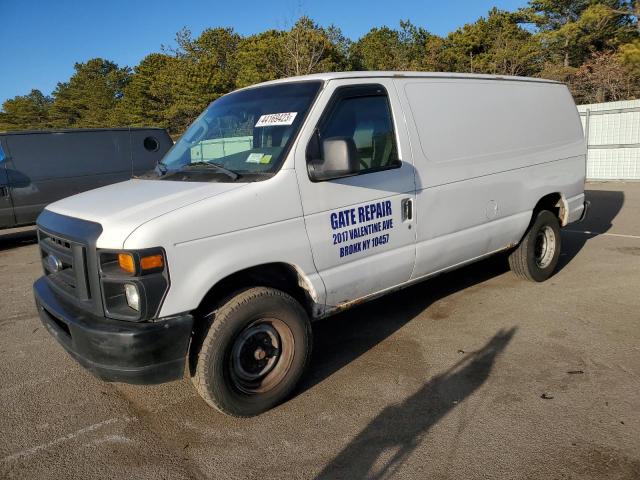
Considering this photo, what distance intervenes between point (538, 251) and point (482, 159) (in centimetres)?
182

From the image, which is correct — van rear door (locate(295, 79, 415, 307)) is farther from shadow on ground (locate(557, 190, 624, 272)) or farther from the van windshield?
shadow on ground (locate(557, 190, 624, 272))

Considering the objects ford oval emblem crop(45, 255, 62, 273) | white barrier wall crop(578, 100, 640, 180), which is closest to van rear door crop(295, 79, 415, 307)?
ford oval emblem crop(45, 255, 62, 273)

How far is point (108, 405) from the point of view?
353cm

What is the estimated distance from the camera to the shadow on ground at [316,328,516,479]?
8.98ft

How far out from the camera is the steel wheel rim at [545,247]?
5.69 meters

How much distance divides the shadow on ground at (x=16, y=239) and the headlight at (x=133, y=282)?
28.4 ft

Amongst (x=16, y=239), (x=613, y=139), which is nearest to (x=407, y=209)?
(x=16, y=239)

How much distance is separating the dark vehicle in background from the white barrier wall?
12.3m

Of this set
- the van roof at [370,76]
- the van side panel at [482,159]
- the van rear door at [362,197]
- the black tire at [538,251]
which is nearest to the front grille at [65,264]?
the van rear door at [362,197]

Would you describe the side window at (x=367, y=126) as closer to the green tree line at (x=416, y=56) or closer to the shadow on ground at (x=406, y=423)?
the shadow on ground at (x=406, y=423)

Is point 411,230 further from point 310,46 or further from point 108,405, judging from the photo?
point 310,46

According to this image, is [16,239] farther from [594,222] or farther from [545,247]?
[594,222]

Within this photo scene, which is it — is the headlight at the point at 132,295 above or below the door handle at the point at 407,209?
below

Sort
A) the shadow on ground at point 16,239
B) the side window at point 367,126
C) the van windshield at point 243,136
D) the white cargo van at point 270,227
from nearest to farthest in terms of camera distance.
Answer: the white cargo van at point 270,227
the van windshield at point 243,136
the side window at point 367,126
the shadow on ground at point 16,239
